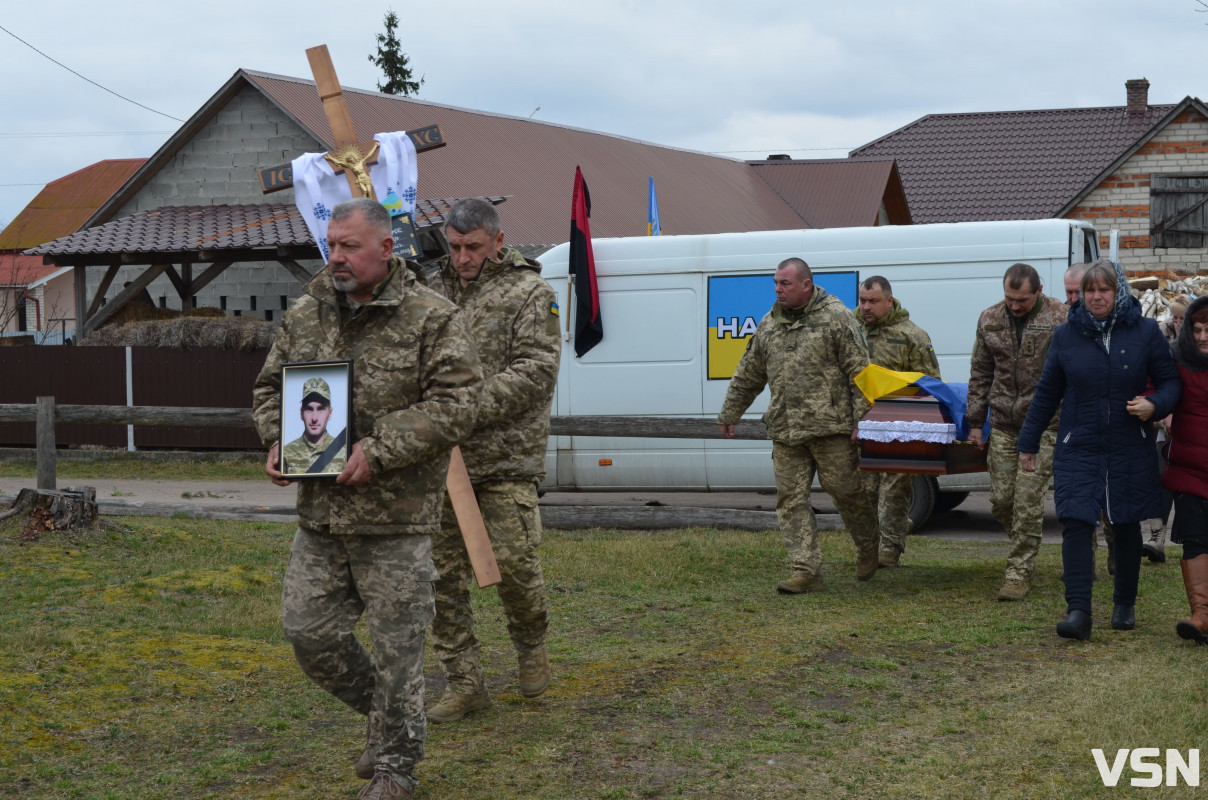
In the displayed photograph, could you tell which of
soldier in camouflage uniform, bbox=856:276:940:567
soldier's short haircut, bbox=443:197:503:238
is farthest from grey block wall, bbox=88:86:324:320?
soldier's short haircut, bbox=443:197:503:238

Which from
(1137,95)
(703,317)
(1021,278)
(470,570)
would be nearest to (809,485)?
(1021,278)

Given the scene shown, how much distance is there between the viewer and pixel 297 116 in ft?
65.2

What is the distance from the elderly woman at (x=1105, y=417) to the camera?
6.52m

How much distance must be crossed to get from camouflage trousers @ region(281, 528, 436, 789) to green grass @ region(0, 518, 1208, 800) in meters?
0.28

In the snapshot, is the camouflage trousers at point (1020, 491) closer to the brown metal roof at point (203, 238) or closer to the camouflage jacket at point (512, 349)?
the camouflage jacket at point (512, 349)

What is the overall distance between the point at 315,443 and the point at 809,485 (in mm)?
4536

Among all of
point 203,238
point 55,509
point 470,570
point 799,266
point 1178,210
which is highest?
point 1178,210

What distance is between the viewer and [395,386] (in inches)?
166

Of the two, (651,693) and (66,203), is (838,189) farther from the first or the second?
(66,203)

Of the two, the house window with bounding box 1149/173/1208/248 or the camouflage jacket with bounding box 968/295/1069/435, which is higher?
the house window with bounding box 1149/173/1208/248

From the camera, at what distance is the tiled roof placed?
3103 cm

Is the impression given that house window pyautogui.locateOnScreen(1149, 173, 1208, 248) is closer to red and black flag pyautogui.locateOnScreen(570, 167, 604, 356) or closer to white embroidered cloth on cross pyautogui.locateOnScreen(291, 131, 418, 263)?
red and black flag pyautogui.locateOnScreen(570, 167, 604, 356)

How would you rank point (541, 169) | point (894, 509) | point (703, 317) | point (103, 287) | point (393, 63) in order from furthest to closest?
point (393, 63)
point (541, 169)
point (103, 287)
point (703, 317)
point (894, 509)

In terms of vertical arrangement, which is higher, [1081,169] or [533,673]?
[1081,169]
